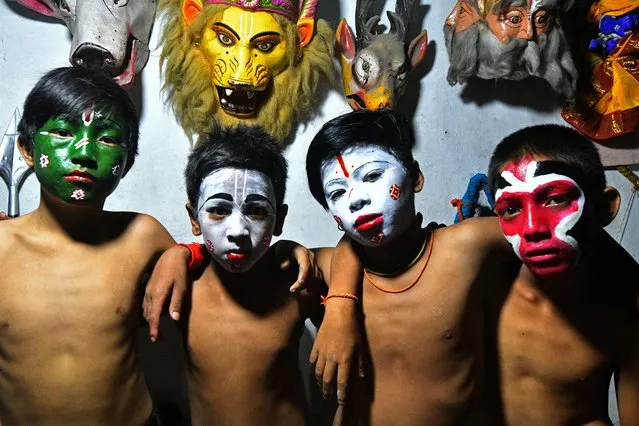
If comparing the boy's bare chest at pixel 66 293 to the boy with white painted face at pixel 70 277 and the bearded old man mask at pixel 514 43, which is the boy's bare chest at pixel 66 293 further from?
the bearded old man mask at pixel 514 43

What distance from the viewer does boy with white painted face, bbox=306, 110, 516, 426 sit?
3.32 feet

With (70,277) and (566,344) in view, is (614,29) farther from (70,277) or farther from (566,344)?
(70,277)

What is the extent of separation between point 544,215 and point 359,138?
0.32 meters

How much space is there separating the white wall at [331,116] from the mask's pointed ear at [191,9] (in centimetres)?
10

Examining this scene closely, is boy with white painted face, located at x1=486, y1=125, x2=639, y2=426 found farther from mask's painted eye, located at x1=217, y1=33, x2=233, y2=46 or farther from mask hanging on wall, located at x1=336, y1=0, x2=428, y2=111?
mask's painted eye, located at x1=217, y1=33, x2=233, y2=46

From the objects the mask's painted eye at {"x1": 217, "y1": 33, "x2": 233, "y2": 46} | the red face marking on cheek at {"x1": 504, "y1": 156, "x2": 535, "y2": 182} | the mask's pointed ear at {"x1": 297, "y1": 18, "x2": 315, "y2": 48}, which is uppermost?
the mask's pointed ear at {"x1": 297, "y1": 18, "x2": 315, "y2": 48}

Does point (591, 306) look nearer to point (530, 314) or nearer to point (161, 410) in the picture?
point (530, 314)

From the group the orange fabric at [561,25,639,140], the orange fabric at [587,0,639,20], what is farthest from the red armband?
the orange fabric at [587,0,639,20]

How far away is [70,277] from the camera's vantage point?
3.55 ft

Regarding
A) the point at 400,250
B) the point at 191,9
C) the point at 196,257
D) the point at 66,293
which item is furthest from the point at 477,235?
the point at 191,9

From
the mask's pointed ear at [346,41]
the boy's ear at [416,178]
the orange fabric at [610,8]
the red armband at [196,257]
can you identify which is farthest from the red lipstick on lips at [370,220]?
the orange fabric at [610,8]

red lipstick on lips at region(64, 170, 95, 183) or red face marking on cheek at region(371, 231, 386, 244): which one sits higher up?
red lipstick on lips at region(64, 170, 95, 183)

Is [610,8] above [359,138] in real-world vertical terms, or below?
above

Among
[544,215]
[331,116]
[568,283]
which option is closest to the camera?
[544,215]
